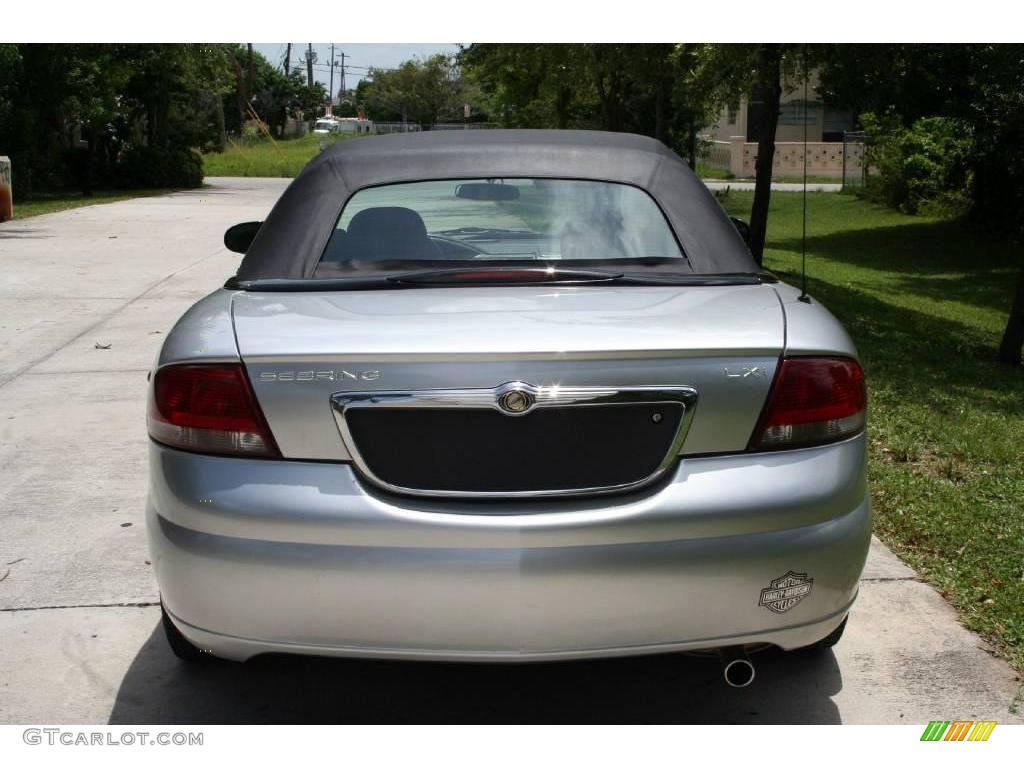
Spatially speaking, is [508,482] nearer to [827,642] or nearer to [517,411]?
[517,411]

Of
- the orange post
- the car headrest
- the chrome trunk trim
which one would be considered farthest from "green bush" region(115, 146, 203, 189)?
the chrome trunk trim

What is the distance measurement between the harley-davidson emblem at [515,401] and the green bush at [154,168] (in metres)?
36.1

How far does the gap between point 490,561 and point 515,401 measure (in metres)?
0.36

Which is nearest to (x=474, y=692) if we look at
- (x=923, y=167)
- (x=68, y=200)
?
(x=923, y=167)

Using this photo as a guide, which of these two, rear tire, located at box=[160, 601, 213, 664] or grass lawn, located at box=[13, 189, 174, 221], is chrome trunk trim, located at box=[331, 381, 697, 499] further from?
grass lawn, located at box=[13, 189, 174, 221]

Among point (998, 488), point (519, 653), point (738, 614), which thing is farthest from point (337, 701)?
point (998, 488)

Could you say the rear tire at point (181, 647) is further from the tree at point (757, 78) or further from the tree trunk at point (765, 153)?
the tree trunk at point (765, 153)

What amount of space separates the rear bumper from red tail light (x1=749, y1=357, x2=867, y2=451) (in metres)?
0.05

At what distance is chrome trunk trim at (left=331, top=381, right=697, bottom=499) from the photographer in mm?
2873

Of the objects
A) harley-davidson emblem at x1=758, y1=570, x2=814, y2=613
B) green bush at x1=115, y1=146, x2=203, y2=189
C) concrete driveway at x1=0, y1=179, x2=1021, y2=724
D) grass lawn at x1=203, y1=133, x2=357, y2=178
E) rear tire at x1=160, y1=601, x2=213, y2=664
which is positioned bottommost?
grass lawn at x1=203, y1=133, x2=357, y2=178

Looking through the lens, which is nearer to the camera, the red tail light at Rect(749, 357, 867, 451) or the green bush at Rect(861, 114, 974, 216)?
the red tail light at Rect(749, 357, 867, 451)

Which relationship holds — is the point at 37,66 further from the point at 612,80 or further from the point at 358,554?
the point at 358,554

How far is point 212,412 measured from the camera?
9.84 feet

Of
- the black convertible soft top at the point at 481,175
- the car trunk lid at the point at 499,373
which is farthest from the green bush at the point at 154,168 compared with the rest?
the car trunk lid at the point at 499,373
